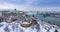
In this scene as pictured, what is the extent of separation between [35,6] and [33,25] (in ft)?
0.91

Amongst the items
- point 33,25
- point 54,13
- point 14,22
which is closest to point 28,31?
point 33,25

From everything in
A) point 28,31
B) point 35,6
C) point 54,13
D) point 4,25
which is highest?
point 35,6

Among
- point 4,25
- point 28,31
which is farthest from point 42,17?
point 4,25

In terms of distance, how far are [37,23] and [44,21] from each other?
0.35 feet

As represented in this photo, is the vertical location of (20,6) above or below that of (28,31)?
above

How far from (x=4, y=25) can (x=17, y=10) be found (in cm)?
28

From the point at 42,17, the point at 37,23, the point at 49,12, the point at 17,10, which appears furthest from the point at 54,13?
the point at 17,10

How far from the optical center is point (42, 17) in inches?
56.4

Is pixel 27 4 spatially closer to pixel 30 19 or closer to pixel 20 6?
pixel 20 6

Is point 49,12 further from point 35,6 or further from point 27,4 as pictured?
point 27,4

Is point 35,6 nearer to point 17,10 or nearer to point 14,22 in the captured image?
point 17,10

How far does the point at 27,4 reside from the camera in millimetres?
1434

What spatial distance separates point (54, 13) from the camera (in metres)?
1.44

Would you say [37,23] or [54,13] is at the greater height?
[54,13]
